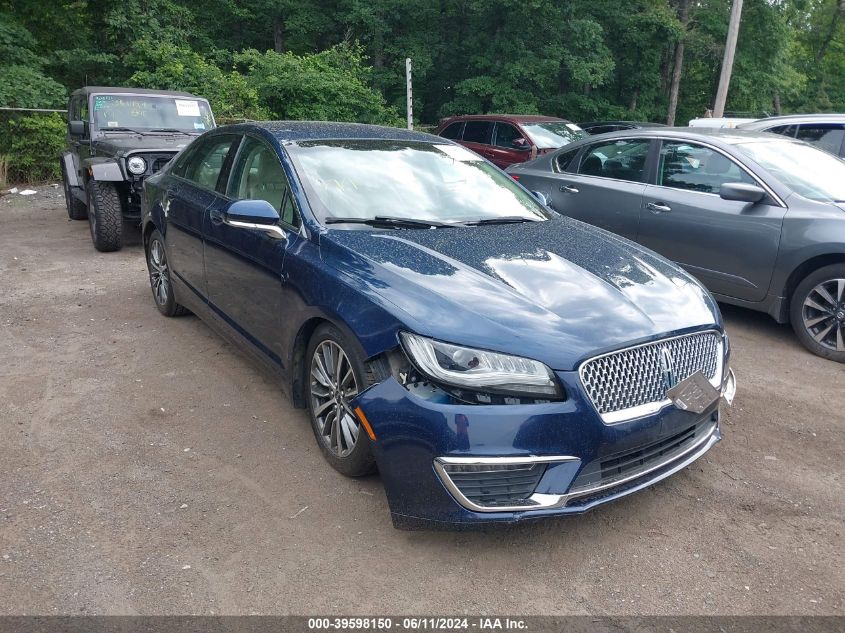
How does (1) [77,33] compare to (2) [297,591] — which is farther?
(1) [77,33]

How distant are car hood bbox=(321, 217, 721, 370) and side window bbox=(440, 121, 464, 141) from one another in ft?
34.5

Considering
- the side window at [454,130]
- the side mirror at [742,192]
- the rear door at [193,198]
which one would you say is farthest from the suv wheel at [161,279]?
the side window at [454,130]

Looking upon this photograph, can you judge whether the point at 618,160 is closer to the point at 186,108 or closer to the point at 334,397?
the point at 334,397

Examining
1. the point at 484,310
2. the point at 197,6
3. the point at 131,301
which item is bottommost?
the point at 131,301

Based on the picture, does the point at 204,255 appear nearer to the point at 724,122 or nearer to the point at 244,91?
the point at 724,122

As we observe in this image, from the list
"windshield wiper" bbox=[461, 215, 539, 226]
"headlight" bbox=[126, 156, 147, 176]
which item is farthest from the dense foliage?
"windshield wiper" bbox=[461, 215, 539, 226]

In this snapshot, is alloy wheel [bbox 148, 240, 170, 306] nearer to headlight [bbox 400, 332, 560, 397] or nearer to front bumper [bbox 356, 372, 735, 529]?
front bumper [bbox 356, 372, 735, 529]

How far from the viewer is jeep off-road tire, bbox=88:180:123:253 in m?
7.85

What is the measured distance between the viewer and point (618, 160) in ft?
21.8

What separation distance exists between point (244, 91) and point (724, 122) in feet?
38.7

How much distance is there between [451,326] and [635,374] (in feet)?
2.50

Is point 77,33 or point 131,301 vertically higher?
point 77,33

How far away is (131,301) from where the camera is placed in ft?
20.7

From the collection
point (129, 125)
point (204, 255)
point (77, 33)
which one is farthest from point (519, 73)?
point (204, 255)
